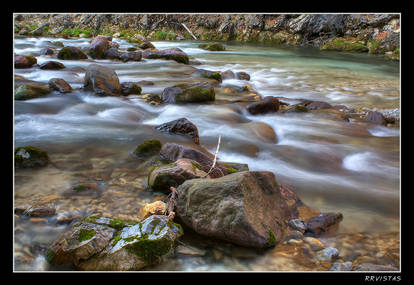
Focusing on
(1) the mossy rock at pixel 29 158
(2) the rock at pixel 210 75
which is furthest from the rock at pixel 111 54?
(1) the mossy rock at pixel 29 158

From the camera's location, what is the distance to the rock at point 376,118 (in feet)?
19.1

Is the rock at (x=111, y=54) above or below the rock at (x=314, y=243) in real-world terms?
above

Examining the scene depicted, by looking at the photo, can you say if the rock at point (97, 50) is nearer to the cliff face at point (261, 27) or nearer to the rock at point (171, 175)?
the rock at point (171, 175)

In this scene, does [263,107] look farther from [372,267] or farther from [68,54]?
[68,54]

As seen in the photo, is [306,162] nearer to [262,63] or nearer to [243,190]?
[243,190]

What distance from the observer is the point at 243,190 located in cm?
222

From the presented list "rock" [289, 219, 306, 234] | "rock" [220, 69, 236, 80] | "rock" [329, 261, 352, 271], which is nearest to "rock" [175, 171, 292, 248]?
"rock" [289, 219, 306, 234]

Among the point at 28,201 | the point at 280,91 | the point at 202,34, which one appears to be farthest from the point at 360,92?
the point at 202,34

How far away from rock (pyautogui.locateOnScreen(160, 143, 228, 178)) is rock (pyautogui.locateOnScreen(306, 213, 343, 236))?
916 mm

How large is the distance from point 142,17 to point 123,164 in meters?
30.2

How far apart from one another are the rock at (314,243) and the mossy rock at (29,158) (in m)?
2.64

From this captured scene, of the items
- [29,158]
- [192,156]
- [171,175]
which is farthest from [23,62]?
[171,175]

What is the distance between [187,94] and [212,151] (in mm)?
2628

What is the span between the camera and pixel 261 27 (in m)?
25.9
